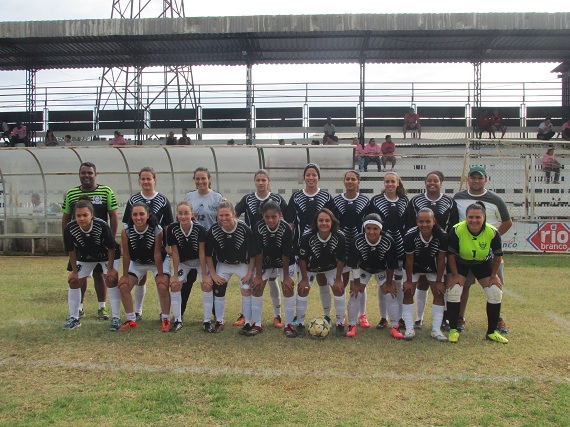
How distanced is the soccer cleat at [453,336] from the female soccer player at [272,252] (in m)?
1.68

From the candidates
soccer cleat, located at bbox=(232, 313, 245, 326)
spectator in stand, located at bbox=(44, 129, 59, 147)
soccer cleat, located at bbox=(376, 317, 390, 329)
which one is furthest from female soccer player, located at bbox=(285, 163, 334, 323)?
spectator in stand, located at bbox=(44, 129, 59, 147)

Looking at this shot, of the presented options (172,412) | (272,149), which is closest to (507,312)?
(172,412)

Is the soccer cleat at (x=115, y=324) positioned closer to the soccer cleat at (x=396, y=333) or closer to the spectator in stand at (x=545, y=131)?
the soccer cleat at (x=396, y=333)

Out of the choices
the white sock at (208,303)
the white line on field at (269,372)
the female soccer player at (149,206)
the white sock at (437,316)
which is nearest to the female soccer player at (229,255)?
the white sock at (208,303)

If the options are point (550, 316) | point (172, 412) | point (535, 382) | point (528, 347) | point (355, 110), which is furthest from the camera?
point (355, 110)

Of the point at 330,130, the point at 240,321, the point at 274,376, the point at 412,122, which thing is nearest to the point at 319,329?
the point at 240,321

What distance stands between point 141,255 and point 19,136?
15.1 metres

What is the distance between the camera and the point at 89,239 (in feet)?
19.9

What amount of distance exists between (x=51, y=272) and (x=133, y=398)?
272 inches

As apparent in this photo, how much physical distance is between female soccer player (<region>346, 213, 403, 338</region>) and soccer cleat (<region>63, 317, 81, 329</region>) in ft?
10.1

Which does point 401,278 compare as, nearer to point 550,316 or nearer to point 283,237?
point 283,237

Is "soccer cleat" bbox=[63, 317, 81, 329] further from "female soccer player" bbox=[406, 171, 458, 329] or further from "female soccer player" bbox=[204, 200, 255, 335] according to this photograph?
"female soccer player" bbox=[406, 171, 458, 329]

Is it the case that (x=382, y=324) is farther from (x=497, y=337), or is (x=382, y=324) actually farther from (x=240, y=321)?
(x=240, y=321)

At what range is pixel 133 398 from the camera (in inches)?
154
